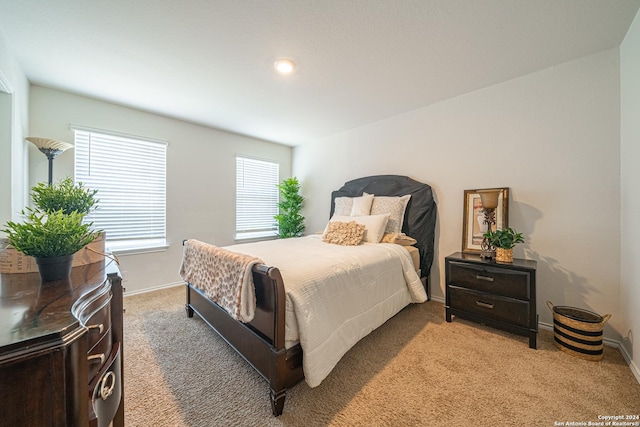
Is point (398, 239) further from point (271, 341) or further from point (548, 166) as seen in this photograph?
point (271, 341)

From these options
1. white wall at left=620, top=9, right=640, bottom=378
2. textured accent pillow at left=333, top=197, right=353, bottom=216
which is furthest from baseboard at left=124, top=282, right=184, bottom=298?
white wall at left=620, top=9, right=640, bottom=378

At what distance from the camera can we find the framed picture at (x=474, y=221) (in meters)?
2.53

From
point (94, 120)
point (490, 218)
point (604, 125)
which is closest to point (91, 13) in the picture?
point (94, 120)

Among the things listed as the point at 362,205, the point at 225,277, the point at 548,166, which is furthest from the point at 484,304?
the point at 225,277

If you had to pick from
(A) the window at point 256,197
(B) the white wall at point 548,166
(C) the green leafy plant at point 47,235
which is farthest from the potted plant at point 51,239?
(A) the window at point 256,197

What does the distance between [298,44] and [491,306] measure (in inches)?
112

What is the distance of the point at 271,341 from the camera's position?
1.45m

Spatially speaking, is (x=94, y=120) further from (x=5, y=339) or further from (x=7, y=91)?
→ (x=5, y=339)

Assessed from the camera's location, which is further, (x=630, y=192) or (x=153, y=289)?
(x=153, y=289)

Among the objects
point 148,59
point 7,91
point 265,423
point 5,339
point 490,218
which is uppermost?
point 148,59

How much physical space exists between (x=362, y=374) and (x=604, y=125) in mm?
2877

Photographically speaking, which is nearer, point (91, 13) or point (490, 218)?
point (91, 13)

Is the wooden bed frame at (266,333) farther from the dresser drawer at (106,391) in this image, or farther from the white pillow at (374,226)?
the white pillow at (374,226)

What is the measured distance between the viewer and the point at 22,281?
0.95m
